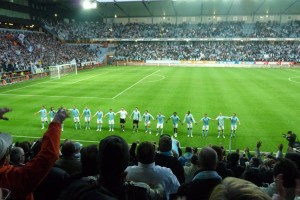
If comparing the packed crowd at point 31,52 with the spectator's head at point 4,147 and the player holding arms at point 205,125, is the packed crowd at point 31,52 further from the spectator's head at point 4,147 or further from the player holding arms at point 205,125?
the spectator's head at point 4,147

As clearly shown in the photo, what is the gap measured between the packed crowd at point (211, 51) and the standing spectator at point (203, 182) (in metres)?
62.5

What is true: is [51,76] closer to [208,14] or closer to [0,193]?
[0,193]

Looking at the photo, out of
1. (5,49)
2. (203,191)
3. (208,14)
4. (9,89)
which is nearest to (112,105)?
(9,89)

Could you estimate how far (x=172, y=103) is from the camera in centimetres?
2653

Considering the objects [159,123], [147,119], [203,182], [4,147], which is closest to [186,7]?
[147,119]

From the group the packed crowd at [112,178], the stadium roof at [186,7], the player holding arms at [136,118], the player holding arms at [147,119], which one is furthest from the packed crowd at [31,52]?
the packed crowd at [112,178]

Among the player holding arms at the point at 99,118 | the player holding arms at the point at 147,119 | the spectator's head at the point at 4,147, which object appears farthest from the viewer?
the player holding arms at the point at 99,118

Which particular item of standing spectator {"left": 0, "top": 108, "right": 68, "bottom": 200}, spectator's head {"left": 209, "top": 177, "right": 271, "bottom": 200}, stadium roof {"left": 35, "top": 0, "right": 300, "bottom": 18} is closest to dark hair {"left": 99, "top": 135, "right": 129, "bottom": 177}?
standing spectator {"left": 0, "top": 108, "right": 68, "bottom": 200}

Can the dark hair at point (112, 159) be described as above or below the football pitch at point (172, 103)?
above

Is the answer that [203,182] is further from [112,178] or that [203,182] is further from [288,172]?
[112,178]

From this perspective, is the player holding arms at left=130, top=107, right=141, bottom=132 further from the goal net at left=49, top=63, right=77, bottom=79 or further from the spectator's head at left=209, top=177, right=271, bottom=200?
the goal net at left=49, top=63, right=77, bottom=79

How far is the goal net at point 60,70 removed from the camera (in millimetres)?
43856

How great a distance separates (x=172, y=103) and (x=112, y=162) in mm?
23922

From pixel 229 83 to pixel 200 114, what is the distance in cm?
1491
